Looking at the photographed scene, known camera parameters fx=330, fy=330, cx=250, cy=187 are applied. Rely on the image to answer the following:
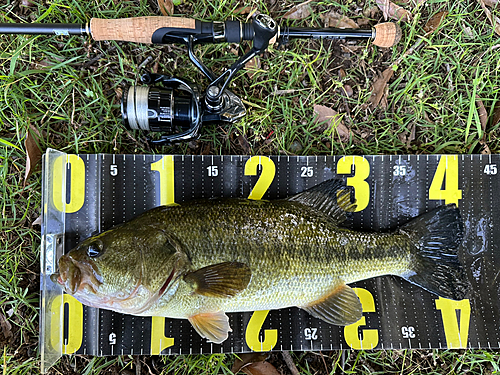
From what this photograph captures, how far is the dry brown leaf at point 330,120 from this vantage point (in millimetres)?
3117

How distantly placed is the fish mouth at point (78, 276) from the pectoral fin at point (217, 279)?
1.97ft

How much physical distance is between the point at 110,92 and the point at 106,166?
705mm

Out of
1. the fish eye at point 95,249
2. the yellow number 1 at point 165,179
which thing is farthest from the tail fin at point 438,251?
the fish eye at point 95,249

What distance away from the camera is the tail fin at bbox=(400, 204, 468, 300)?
2.80 m

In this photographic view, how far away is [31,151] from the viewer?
9.68 feet

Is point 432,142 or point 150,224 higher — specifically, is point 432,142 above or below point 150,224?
above

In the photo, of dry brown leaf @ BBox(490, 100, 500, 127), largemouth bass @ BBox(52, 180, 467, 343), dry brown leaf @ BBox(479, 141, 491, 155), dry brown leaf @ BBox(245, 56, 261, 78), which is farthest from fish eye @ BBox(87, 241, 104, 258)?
dry brown leaf @ BBox(490, 100, 500, 127)

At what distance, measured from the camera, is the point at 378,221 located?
119 inches

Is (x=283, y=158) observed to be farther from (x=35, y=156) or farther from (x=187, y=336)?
(x=35, y=156)

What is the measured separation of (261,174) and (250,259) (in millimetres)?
852

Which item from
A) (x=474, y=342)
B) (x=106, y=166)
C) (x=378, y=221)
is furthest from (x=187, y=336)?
(x=474, y=342)

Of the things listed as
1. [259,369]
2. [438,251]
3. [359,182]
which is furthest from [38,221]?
[438,251]

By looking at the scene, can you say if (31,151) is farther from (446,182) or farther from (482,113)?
(482,113)

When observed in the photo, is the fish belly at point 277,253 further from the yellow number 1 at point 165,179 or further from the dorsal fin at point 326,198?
the yellow number 1 at point 165,179
